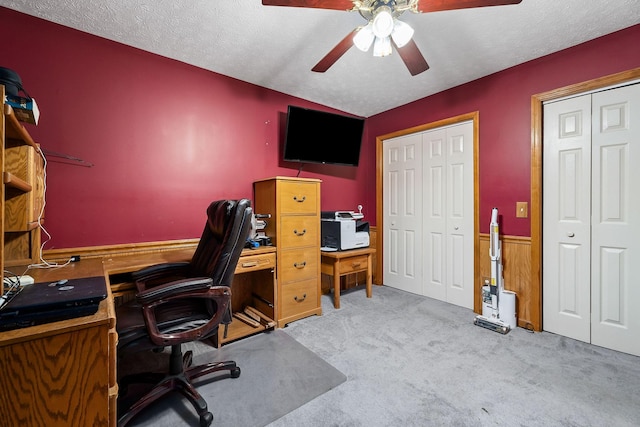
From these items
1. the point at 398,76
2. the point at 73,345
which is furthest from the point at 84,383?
the point at 398,76

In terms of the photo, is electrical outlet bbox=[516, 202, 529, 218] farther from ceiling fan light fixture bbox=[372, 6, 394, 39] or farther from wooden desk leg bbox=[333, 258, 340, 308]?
ceiling fan light fixture bbox=[372, 6, 394, 39]

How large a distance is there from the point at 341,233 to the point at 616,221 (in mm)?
2258

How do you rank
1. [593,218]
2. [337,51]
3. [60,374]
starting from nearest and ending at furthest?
[60,374] → [337,51] → [593,218]

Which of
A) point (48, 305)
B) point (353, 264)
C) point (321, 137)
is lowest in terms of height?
point (353, 264)

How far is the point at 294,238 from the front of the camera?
2.63 metres

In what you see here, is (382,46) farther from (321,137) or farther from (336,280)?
(336,280)

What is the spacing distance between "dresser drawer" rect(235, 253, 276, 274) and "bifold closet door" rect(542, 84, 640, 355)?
2.45 m

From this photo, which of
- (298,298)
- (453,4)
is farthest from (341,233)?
(453,4)

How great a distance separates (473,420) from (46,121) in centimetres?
329

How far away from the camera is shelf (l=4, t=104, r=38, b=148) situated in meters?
1.10


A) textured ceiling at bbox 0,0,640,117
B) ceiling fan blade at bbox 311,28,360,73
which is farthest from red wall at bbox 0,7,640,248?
ceiling fan blade at bbox 311,28,360,73

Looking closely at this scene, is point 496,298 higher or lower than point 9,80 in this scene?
lower

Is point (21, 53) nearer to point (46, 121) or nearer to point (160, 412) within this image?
point (46, 121)

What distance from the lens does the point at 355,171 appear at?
3.88 metres
